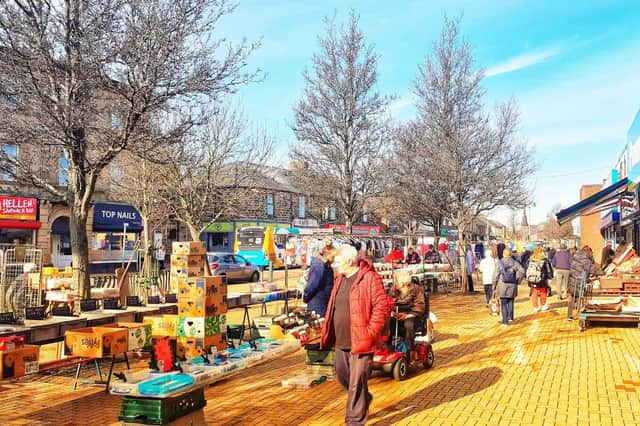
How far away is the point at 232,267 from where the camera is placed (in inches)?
1045

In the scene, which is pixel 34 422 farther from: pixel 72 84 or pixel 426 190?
pixel 426 190

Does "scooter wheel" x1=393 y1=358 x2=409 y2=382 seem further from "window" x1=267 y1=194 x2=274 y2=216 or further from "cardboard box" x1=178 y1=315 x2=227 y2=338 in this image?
"window" x1=267 y1=194 x2=274 y2=216

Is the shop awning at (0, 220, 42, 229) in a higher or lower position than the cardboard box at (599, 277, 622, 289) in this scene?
higher

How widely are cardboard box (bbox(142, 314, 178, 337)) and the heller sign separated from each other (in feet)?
74.7

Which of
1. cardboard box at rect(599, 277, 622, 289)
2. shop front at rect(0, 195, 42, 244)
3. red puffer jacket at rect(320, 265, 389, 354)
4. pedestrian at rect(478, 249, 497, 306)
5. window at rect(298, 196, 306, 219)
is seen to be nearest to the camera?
red puffer jacket at rect(320, 265, 389, 354)

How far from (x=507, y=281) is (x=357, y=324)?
819 cm

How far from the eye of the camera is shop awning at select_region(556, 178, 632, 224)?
16.7m

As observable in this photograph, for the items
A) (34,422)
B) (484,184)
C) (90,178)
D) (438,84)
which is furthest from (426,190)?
(34,422)

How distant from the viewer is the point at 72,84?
9.24 m

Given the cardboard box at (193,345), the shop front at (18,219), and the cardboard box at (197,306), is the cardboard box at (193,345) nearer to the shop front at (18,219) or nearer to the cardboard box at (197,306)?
the cardboard box at (197,306)

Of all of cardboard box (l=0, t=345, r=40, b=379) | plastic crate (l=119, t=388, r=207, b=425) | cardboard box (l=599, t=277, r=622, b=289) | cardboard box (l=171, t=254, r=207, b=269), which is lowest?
plastic crate (l=119, t=388, r=207, b=425)

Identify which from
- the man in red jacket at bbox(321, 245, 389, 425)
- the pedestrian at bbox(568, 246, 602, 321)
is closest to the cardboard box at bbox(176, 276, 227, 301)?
the man in red jacket at bbox(321, 245, 389, 425)

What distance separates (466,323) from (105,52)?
375 inches

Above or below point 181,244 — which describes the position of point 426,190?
above
